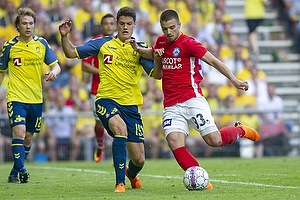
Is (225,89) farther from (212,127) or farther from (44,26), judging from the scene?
(212,127)

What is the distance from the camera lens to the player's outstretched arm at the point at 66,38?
6632 mm

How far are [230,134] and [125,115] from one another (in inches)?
57.8

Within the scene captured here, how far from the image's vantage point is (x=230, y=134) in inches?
278

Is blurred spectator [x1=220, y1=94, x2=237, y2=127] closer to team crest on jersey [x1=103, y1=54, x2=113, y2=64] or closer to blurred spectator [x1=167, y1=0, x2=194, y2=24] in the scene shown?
blurred spectator [x1=167, y1=0, x2=194, y2=24]

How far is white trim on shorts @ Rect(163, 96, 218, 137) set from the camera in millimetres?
6754

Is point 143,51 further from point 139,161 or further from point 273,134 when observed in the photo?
point 273,134

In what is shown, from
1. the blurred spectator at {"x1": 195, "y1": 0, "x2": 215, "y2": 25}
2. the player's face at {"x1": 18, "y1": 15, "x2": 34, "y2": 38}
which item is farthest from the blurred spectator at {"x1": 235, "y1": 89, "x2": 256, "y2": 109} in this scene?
the player's face at {"x1": 18, "y1": 15, "x2": 34, "y2": 38}

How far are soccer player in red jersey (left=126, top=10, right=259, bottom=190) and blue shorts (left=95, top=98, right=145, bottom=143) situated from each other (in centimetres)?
40

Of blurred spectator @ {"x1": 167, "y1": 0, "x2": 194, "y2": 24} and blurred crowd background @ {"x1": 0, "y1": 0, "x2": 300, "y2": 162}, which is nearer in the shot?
blurred crowd background @ {"x1": 0, "y1": 0, "x2": 300, "y2": 162}

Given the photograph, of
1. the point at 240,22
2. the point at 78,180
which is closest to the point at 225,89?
the point at 240,22

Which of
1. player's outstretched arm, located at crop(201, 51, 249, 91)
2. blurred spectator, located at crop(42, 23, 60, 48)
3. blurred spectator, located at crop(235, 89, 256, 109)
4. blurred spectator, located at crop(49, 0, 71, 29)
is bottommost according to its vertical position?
blurred spectator, located at crop(235, 89, 256, 109)

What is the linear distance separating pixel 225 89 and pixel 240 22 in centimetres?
551

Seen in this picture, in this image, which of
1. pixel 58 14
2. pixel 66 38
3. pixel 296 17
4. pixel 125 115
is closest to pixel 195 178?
pixel 125 115

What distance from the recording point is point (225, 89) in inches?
620
